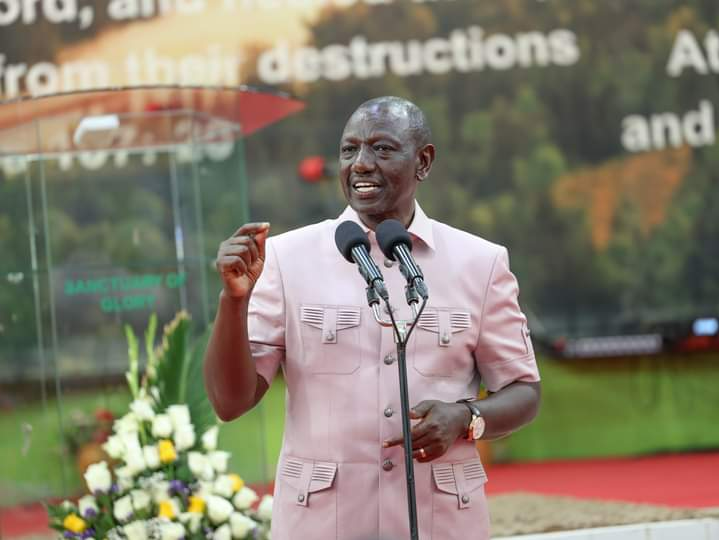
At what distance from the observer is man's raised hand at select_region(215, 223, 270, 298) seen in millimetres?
1996

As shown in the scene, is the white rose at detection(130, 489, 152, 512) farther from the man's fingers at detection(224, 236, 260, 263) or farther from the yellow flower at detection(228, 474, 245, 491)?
the man's fingers at detection(224, 236, 260, 263)

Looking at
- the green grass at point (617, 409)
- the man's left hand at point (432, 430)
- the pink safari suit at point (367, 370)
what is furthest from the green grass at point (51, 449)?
the green grass at point (617, 409)

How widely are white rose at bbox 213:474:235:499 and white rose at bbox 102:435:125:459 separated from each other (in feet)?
1.06

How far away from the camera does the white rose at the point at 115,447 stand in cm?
396

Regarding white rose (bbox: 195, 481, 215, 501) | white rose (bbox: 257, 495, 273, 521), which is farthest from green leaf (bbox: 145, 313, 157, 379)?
white rose (bbox: 257, 495, 273, 521)

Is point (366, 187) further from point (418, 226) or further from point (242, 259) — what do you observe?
point (242, 259)

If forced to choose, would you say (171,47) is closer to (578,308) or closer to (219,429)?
(578,308)

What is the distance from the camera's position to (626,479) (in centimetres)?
686

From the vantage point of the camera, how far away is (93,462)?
4.21m

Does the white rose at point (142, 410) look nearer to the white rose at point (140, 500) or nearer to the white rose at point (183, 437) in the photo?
the white rose at point (183, 437)

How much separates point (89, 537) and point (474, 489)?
1.98 metres

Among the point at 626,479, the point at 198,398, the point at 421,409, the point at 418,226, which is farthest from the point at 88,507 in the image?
the point at 626,479

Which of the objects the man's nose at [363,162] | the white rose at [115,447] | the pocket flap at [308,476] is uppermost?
the man's nose at [363,162]

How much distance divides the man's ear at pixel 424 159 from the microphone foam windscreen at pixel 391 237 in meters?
0.28
